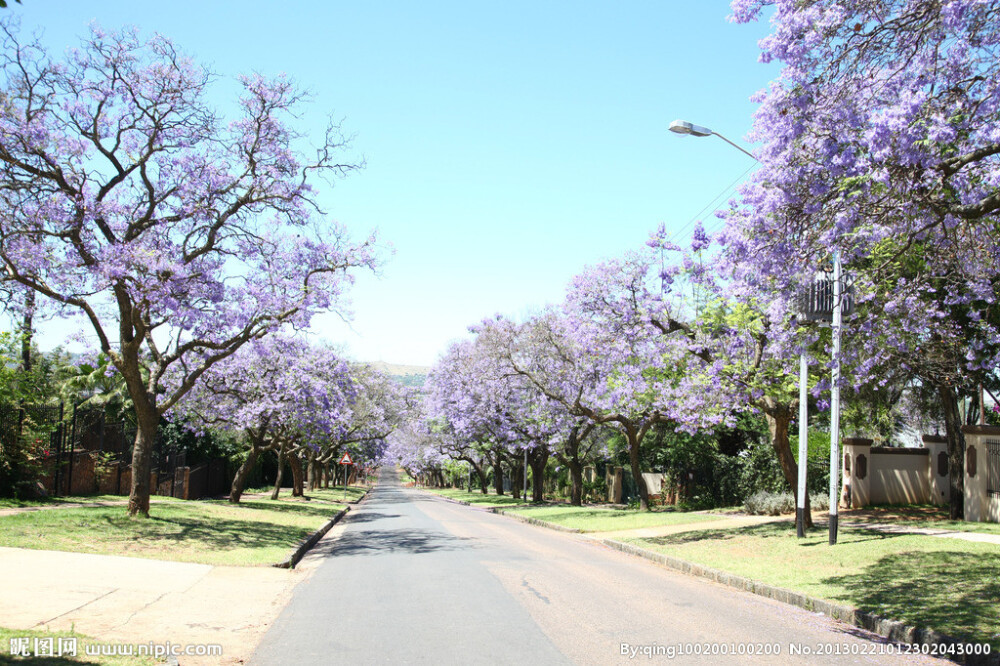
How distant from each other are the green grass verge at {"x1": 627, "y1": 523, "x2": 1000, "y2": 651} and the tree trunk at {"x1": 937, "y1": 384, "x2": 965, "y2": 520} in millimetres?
3637

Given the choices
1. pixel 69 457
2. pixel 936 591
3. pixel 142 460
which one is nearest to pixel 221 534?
pixel 142 460

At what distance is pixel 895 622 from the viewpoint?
8.21m

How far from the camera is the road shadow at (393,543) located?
1573cm

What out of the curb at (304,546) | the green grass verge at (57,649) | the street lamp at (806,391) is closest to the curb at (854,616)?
the street lamp at (806,391)

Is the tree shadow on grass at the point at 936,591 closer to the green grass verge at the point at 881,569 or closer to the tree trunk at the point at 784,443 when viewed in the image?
the green grass verge at the point at 881,569

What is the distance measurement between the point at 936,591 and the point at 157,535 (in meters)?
13.4

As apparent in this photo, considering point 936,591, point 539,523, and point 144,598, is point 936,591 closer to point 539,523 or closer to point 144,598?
point 144,598

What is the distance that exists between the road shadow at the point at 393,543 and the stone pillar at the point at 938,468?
14.6 m

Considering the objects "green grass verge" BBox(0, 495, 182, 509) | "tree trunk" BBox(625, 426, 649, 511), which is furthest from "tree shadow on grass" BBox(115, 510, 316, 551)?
"tree trunk" BBox(625, 426, 649, 511)

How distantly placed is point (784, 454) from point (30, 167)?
1735 cm

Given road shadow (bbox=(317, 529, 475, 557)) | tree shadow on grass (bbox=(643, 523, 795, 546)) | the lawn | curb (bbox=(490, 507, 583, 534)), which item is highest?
the lawn

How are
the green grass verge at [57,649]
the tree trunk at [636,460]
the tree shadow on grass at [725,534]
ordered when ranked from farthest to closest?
the tree trunk at [636,460] < the tree shadow on grass at [725,534] < the green grass verge at [57,649]

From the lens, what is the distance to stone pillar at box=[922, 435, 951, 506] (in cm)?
2269

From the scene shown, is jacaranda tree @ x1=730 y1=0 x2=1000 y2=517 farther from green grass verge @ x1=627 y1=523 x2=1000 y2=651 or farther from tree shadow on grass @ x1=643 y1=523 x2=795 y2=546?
tree shadow on grass @ x1=643 y1=523 x2=795 y2=546
